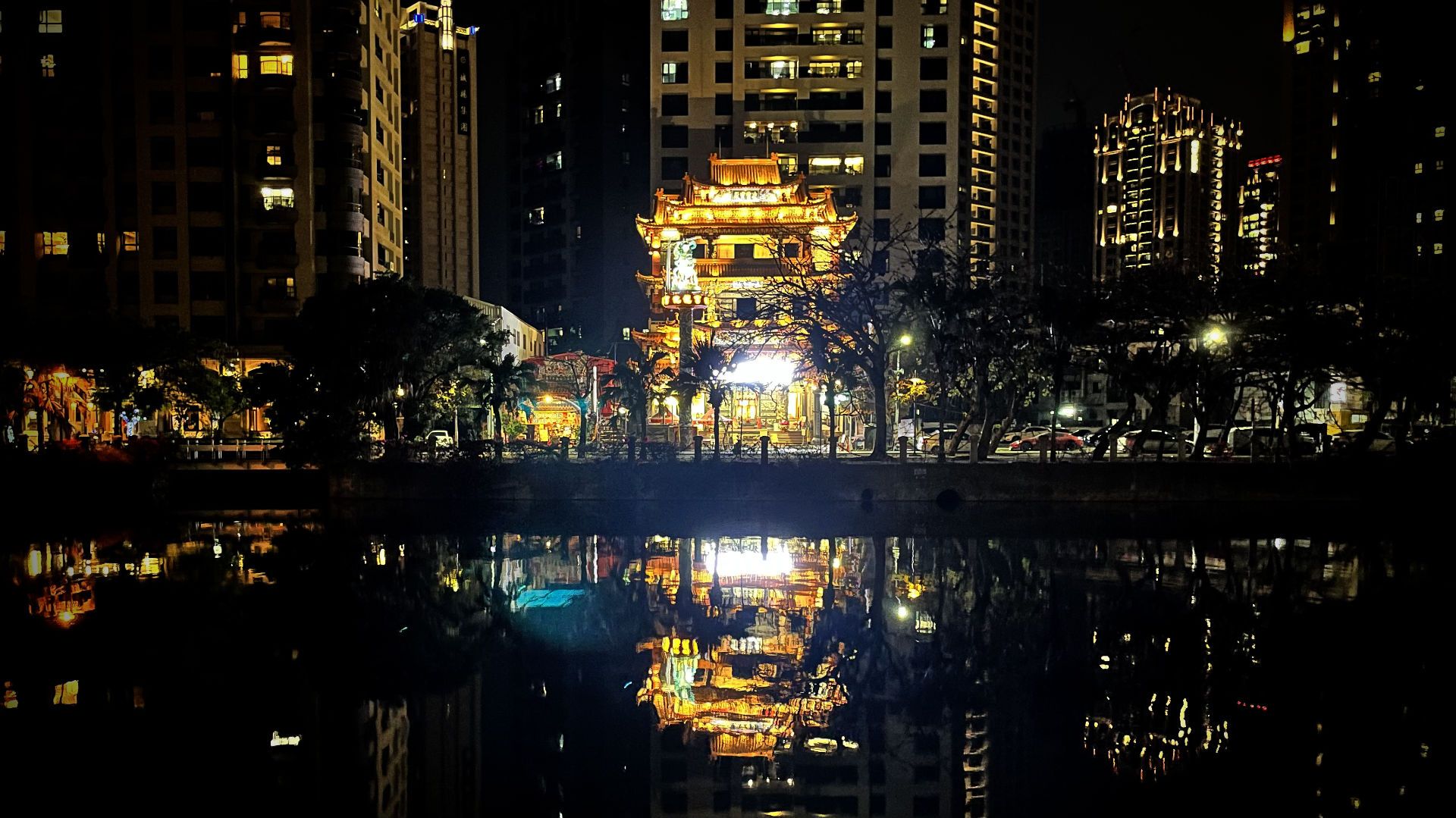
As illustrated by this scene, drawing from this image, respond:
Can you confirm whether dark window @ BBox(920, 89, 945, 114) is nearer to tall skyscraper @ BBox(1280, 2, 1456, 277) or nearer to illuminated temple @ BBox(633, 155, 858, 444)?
illuminated temple @ BBox(633, 155, 858, 444)

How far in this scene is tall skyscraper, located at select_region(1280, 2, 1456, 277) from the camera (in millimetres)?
136000

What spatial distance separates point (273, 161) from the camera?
238 ft

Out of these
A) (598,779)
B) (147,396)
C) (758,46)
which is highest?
(758,46)

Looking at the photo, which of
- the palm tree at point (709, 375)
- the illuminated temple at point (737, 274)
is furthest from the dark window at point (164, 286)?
the palm tree at point (709, 375)

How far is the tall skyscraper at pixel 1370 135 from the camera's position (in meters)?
136

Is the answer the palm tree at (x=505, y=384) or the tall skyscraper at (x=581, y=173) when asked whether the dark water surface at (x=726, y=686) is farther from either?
the tall skyscraper at (x=581, y=173)

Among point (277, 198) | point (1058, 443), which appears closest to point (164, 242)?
point (277, 198)

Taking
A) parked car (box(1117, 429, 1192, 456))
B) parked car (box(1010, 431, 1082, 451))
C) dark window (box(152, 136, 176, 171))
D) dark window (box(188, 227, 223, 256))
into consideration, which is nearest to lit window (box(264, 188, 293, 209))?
dark window (box(188, 227, 223, 256))

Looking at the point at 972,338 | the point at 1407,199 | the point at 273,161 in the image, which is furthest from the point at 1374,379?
the point at 1407,199

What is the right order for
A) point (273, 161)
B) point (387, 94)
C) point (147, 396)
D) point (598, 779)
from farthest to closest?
point (387, 94)
point (273, 161)
point (147, 396)
point (598, 779)

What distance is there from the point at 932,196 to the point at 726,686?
288 ft

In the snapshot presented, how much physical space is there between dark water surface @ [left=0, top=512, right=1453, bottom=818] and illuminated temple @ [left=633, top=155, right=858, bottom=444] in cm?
2935

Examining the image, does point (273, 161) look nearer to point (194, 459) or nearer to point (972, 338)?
point (194, 459)

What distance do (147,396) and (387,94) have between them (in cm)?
3843
